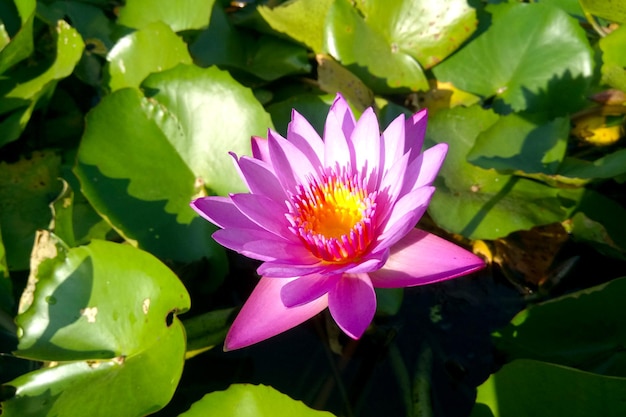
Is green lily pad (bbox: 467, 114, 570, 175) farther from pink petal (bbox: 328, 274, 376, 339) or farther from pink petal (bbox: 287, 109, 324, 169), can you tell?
pink petal (bbox: 328, 274, 376, 339)

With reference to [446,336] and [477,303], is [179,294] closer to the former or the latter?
[446,336]

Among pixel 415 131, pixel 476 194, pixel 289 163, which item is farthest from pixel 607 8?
pixel 289 163

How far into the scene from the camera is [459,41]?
2.08m

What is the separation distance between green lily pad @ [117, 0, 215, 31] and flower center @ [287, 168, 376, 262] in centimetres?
113

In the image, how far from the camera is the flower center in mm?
1221

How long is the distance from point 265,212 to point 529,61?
1.34 metres

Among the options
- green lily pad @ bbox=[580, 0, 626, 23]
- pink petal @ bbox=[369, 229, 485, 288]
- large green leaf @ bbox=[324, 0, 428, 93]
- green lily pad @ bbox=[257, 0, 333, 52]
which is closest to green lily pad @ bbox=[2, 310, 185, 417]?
pink petal @ bbox=[369, 229, 485, 288]

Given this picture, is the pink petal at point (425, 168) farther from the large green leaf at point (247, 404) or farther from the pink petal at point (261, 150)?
the large green leaf at point (247, 404)

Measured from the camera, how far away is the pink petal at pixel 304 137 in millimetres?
1305

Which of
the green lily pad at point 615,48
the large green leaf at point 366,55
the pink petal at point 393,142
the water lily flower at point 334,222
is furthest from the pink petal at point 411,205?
the green lily pad at point 615,48

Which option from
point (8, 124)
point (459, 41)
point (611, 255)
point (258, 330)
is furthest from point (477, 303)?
point (8, 124)

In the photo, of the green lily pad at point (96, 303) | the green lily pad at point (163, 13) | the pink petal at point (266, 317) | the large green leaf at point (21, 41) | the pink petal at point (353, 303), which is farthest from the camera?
the green lily pad at point (163, 13)

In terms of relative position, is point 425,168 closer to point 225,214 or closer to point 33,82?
point 225,214

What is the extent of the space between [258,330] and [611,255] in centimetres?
114
